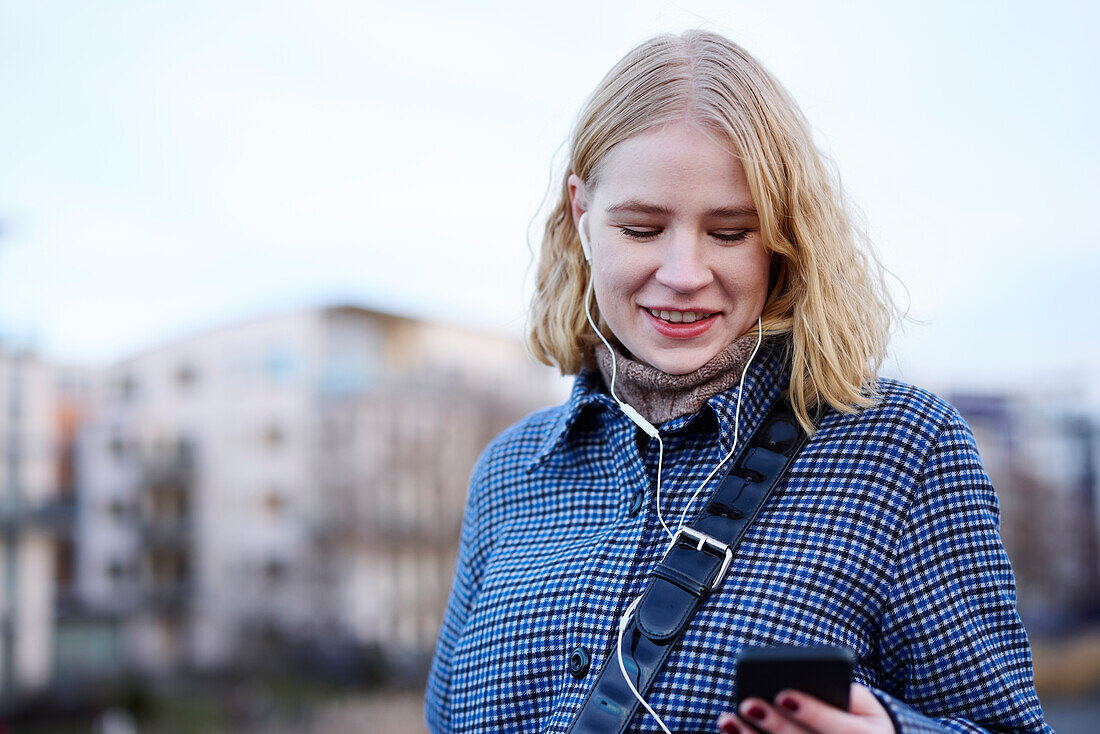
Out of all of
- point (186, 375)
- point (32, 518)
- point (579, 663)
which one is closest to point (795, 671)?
point (579, 663)

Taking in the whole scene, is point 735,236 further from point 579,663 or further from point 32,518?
point 32,518

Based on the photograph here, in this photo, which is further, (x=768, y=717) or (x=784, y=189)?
(x=784, y=189)

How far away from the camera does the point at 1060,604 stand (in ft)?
183

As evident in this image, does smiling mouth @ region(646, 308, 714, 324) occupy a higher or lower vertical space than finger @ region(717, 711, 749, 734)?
higher

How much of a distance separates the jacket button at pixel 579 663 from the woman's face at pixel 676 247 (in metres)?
0.47

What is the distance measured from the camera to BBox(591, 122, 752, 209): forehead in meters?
1.55

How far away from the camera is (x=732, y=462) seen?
1.65 meters

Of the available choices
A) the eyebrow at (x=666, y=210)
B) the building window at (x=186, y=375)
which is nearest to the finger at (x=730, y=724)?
the eyebrow at (x=666, y=210)

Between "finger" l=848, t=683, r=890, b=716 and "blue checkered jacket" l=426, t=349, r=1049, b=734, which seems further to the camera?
"blue checkered jacket" l=426, t=349, r=1049, b=734

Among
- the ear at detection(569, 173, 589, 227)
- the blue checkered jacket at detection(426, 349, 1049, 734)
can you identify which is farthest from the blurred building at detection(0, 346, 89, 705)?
the blue checkered jacket at detection(426, 349, 1049, 734)

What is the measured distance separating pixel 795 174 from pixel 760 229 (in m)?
0.10

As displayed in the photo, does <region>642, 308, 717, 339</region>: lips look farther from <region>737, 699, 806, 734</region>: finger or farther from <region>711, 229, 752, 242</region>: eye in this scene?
<region>737, 699, 806, 734</region>: finger

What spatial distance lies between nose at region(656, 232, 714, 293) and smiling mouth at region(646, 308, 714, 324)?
2.1 inches

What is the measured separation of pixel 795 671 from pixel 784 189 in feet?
2.48
